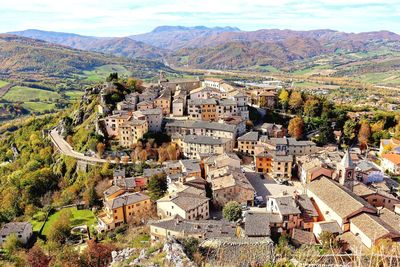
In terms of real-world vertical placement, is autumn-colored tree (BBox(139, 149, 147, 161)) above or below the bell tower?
below

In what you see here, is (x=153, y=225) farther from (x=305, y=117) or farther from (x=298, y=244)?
(x=305, y=117)

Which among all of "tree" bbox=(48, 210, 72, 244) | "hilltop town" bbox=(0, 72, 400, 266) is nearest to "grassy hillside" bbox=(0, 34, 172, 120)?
"hilltop town" bbox=(0, 72, 400, 266)

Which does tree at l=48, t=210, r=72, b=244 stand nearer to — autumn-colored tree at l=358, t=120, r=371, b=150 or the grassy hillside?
autumn-colored tree at l=358, t=120, r=371, b=150

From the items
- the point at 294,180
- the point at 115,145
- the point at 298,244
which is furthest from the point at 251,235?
the point at 115,145

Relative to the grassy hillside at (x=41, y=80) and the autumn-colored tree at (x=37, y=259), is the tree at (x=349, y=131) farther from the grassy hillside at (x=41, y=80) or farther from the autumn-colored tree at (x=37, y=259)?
the grassy hillside at (x=41, y=80)

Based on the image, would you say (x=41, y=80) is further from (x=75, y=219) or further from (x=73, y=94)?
(x=75, y=219)
